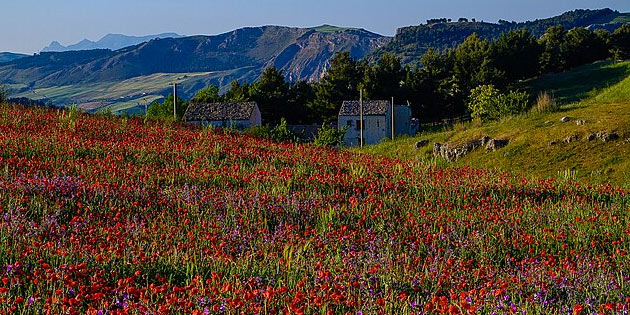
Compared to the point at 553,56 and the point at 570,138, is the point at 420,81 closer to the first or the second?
the point at 553,56

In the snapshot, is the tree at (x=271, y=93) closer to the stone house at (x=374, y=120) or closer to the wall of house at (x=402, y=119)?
the stone house at (x=374, y=120)

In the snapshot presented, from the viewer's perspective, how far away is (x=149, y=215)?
25.2 ft

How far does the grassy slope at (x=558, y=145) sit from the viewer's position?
21.0 m

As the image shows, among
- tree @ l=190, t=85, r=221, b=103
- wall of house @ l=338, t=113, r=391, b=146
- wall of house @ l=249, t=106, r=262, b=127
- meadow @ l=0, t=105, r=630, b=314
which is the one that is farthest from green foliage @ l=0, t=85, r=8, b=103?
tree @ l=190, t=85, r=221, b=103

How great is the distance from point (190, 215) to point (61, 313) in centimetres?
386

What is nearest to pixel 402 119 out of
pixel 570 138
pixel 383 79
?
pixel 383 79

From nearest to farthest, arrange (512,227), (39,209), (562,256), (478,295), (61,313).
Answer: (61,313) < (478,295) < (562,256) < (39,209) < (512,227)

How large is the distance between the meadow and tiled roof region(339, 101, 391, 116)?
208 ft

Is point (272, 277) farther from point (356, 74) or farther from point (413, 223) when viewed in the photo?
point (356, 74)

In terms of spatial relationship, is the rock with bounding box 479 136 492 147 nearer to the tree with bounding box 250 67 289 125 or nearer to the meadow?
the meadow

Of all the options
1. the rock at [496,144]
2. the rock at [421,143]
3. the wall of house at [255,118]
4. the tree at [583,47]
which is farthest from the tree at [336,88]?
the rock at [496,144]

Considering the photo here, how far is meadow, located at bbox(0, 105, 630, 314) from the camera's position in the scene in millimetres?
4570

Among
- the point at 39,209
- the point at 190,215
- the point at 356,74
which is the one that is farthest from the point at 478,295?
the point at 356,74

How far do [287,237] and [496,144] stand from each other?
895 inches
